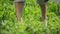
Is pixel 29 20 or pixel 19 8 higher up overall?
pixel 19 8

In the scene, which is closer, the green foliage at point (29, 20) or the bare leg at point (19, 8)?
the green foliage at point (29, 20)

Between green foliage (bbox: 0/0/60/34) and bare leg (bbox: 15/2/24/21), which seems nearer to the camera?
green foliage (bbox: 0/0/60/34)

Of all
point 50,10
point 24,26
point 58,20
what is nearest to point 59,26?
point 58,20

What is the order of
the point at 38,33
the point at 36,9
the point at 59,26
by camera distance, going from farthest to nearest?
the point at 36,9, the point at 59,26, the point at 38,33

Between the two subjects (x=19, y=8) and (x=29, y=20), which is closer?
(x=19, y=8)

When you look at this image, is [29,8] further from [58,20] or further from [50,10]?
[58,20]

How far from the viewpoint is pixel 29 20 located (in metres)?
3.78

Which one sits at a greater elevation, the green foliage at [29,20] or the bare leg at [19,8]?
the bare leg at [19,8]

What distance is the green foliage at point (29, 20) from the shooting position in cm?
334

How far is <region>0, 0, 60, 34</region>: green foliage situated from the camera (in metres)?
3.34

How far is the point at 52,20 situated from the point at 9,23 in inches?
29.4

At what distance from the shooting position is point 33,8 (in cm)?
471

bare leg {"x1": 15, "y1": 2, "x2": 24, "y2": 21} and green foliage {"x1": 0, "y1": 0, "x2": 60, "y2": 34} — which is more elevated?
bare leg {"x1": 15, "y1": 2, "x2": 24, "y2": 21}

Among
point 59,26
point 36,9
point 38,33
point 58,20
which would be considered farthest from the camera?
point 36,9
